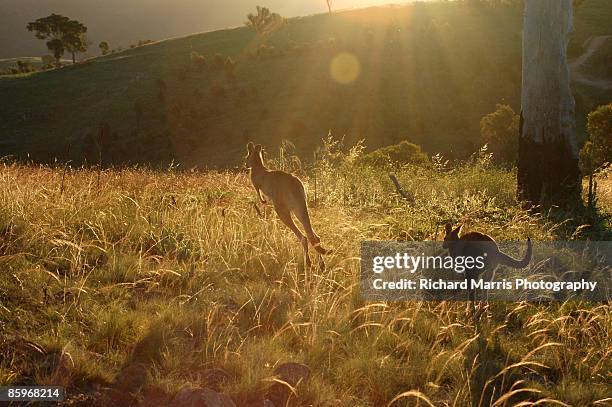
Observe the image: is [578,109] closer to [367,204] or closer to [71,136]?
[367,204]

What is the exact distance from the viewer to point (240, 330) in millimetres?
3891

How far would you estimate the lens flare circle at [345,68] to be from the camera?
53812mm

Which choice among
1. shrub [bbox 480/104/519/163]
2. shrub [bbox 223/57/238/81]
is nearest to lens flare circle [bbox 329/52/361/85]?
shrub [bbox 223/57/238/81]

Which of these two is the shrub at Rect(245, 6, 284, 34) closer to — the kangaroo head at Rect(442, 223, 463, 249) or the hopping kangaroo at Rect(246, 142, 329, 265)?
the hopping kangaroo at Rect(246, 142, 329, 265)

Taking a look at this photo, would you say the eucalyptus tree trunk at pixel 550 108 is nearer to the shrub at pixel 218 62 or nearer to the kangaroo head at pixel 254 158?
the kangaroo head at pixel 254 158

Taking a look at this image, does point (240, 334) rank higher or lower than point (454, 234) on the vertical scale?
lower

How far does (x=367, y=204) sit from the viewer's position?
27.8 feet

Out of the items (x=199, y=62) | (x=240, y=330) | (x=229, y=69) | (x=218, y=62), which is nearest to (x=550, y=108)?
(x=240, y=330)

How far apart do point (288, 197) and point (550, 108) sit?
6093 millimetres

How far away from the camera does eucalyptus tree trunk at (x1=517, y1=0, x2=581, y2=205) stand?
29.4 ft

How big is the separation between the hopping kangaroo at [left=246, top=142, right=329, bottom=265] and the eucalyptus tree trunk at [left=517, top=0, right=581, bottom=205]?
5.43 m

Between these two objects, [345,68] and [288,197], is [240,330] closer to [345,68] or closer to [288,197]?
[288,197]

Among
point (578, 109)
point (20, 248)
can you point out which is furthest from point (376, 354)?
point (578, 109)

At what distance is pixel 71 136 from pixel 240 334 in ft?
171
